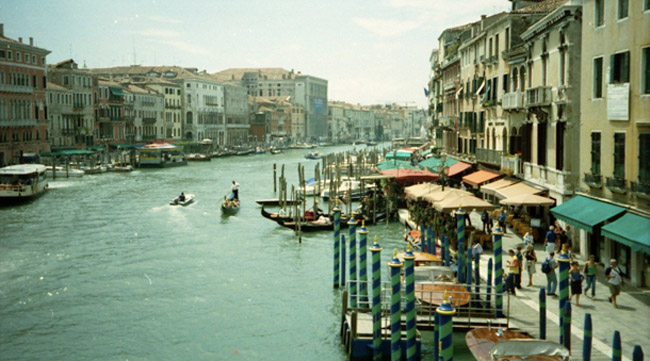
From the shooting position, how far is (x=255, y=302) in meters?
15.7

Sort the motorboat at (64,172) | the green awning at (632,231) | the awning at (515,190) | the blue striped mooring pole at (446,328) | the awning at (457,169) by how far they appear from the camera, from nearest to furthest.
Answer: the blue striped mooring pole at (446,328) < the green awning at (632,231) < the awning at (515,190) < the awning at (457,169) < the motorboat at (64,172)

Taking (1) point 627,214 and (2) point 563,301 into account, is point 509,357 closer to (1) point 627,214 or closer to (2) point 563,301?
(2) point 563,301

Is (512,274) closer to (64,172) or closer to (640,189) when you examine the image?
(640,189)

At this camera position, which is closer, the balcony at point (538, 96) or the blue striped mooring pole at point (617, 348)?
the blue striped mooring pole at point (617, 348)

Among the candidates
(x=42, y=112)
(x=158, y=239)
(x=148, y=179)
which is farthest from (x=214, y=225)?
(x=42, y=112)

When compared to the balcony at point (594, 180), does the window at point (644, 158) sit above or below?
above

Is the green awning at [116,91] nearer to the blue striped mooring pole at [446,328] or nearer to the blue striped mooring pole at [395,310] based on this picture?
the blue striped mooring pole at [395,310]

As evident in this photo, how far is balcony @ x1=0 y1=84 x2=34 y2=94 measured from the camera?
46281 millimetres

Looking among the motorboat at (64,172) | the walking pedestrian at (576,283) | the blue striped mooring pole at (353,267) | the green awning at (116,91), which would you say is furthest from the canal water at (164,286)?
the green awning at (116,91)

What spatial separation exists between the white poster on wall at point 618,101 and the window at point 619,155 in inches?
16.3

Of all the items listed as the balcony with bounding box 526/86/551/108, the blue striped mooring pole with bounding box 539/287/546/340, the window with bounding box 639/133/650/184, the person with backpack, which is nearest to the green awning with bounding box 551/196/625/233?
the window with bounding box 639/133/650/184

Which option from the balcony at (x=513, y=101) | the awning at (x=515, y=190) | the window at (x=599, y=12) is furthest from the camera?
the balcony at (x=513, y=101)

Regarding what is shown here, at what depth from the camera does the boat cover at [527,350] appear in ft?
29.2

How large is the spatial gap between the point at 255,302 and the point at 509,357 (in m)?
7.96
